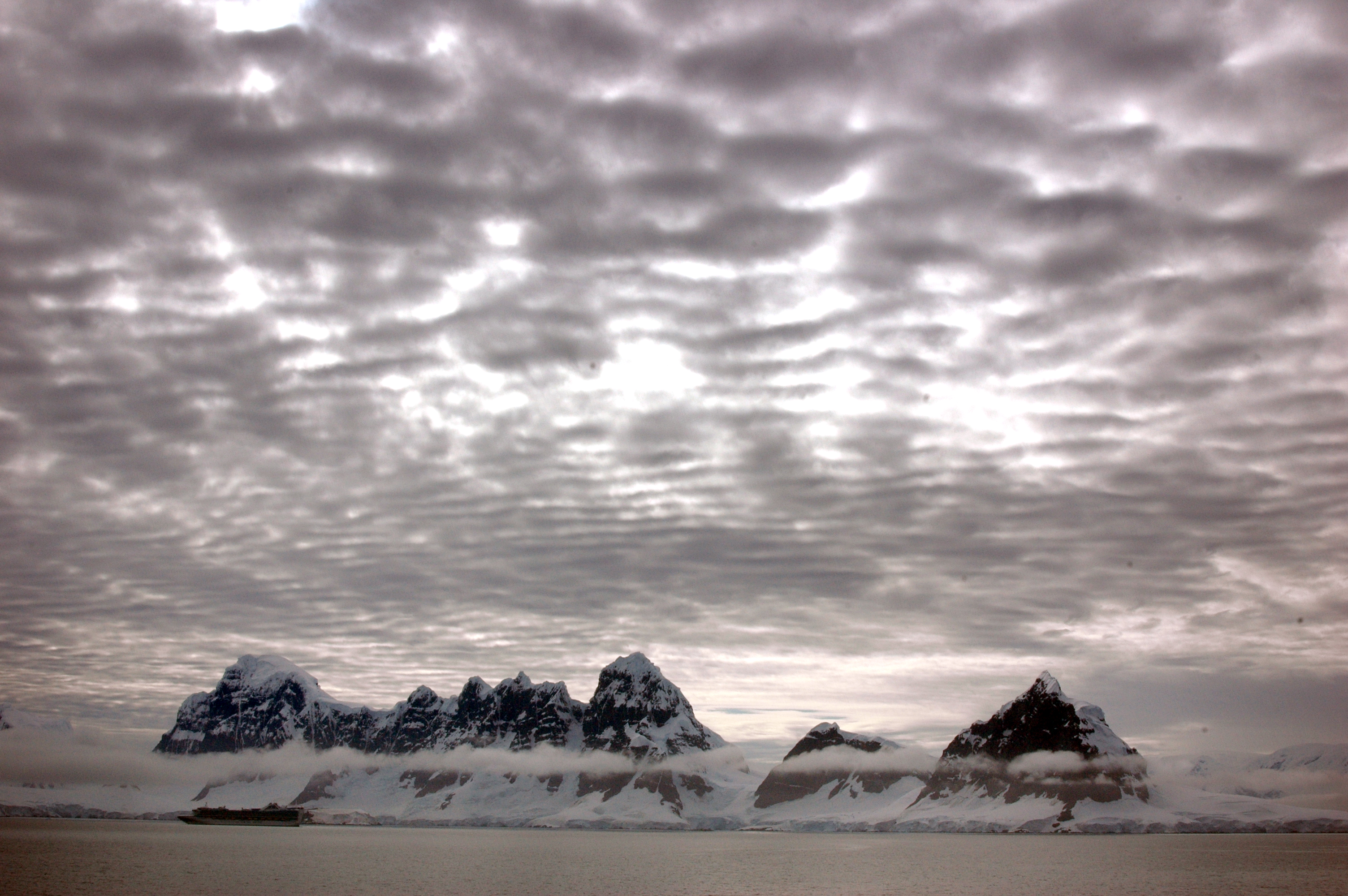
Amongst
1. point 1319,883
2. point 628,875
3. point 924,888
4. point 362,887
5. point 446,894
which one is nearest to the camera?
point 446,894

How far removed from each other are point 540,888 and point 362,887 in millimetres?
25701

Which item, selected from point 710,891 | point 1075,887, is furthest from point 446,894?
point 1075,887

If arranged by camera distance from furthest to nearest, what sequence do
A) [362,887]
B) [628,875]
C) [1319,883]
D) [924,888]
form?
[628,875]
[1319,883]
[924,888]
[362,887]

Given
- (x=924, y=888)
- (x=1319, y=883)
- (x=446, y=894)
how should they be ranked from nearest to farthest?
(x=446, y=894) → (x=924, y=888) → (x=1319, y=883)

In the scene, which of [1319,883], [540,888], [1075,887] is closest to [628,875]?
[540,888]

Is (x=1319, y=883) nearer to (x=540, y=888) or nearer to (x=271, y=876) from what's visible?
(x=540, y=888)

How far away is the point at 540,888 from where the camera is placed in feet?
511

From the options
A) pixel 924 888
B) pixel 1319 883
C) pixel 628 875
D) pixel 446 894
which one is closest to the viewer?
pixel 446 894

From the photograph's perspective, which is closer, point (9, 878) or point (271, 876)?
point (9, 878)

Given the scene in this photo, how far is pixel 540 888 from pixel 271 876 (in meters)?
49.0

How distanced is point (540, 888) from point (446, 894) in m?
18.0

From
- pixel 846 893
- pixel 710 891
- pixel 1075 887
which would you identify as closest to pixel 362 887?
pixel 710 891

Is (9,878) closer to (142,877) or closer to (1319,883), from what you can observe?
(142,877)

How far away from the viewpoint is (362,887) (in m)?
152
